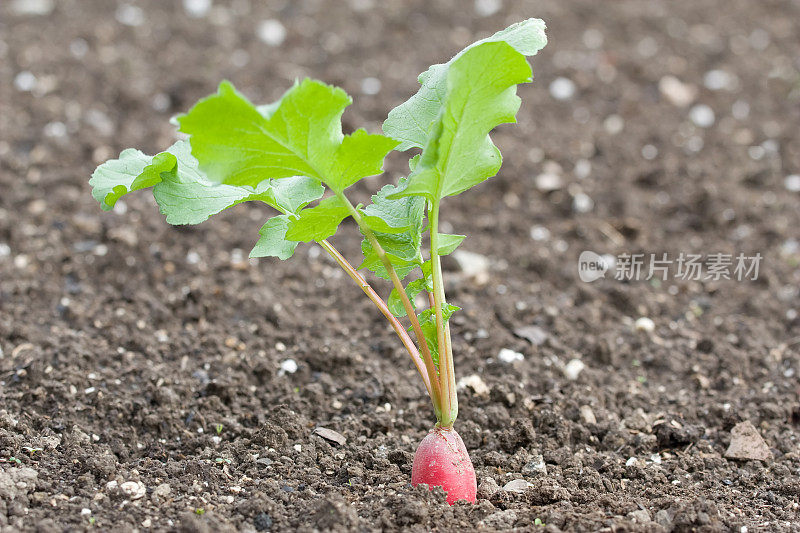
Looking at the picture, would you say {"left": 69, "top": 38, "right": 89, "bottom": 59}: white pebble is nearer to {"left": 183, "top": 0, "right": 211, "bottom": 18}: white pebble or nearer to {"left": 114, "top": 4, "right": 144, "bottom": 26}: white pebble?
{"left": 114, "top": 4, "right": 144, "bottom": 26}: white pebble

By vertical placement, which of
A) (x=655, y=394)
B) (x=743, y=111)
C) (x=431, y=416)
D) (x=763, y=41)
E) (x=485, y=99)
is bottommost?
(x=431, y=416)

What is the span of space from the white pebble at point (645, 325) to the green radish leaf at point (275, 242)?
1458 millimetres

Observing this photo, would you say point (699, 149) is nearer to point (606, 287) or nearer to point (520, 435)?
point (606, 287)

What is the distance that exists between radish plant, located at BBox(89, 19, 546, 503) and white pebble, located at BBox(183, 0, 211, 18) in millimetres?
3134

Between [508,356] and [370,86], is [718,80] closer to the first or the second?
[370,86]

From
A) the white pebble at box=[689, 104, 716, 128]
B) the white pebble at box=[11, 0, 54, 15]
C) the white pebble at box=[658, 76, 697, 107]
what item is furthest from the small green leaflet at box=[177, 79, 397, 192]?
the white pebble at box=[11, 0, 54, 15]

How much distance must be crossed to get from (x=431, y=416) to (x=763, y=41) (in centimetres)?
363

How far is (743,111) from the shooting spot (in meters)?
4.25

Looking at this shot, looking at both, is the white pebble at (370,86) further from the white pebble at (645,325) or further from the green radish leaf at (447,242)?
the green radish leaf at (447,242)

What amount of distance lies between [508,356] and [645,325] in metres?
0.55

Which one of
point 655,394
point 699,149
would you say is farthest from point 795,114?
point 655,394

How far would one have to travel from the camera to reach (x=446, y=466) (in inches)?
70.9

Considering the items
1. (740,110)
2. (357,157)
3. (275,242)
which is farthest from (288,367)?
(740,110)

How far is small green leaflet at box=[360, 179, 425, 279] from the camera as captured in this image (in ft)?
5.69
